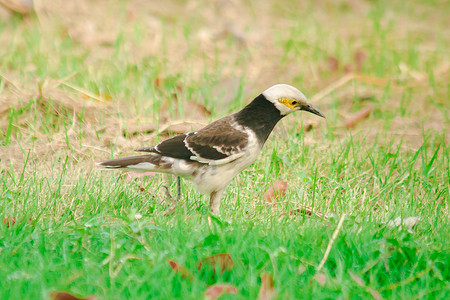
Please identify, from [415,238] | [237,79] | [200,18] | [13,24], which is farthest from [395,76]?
[13,24]

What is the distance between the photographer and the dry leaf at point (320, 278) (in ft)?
10.9

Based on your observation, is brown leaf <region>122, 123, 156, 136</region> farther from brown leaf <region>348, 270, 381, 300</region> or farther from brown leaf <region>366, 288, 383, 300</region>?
brown leaf <region>366, 288, 383, 300</region>

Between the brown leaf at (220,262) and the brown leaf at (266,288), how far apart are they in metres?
0.22

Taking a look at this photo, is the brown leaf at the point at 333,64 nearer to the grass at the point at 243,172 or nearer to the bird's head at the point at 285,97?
the grass at the point at 243,172

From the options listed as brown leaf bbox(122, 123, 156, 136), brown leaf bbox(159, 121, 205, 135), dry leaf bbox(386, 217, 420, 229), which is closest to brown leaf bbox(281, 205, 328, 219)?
dry leaf bbox(386, 217, 420, 229)

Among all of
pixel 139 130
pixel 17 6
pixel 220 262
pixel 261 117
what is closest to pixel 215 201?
pixel 261 117

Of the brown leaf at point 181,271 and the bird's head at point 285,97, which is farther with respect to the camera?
the bird's head at point 285,97

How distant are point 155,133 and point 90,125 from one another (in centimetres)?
68

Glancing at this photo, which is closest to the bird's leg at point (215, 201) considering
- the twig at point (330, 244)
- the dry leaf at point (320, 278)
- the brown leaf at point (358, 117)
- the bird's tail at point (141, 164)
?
the bird's tail at point (141, 164)

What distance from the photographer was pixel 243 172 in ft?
17.5

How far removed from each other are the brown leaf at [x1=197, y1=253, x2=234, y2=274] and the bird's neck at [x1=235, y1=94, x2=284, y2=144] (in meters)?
1.25

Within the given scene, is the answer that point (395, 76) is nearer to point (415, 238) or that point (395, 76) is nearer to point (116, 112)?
point (116, 112)

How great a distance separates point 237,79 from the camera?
7500mm

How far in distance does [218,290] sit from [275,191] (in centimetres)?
178
